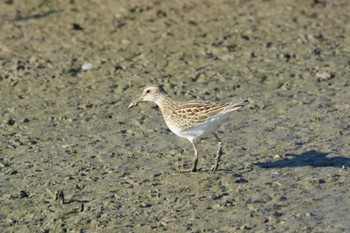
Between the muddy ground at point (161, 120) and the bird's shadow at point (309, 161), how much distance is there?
24mm

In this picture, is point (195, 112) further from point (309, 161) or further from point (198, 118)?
point (309, 161)

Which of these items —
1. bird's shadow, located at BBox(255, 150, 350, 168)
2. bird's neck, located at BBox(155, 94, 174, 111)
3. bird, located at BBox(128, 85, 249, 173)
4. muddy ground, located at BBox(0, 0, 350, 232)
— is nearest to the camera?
muddy ground, located at BBox(0, 0, 350, 232)

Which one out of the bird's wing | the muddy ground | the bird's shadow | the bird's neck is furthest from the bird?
the bird's shadow

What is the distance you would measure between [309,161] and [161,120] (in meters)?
2.48

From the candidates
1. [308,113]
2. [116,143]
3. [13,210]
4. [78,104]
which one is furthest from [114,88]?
[13,210]

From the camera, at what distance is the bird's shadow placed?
10.0m

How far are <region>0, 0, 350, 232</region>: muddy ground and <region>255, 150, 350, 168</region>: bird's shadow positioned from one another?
0.02 m

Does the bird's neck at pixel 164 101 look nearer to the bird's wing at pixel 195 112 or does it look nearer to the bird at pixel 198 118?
the bird at pixel 198 118

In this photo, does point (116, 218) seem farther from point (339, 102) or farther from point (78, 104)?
point (339, 102)

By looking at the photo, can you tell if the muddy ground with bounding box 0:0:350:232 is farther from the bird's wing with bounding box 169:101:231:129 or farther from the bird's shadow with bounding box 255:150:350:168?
the bird's wing with bounding box 169:101:231:129

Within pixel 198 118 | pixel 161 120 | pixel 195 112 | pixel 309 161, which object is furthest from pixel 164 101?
pixel 309 161

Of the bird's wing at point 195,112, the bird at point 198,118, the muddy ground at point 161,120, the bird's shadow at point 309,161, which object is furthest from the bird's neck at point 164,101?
the bird's shadow at point 309,161

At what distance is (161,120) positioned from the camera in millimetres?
11820

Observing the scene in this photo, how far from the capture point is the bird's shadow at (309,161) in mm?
10047
